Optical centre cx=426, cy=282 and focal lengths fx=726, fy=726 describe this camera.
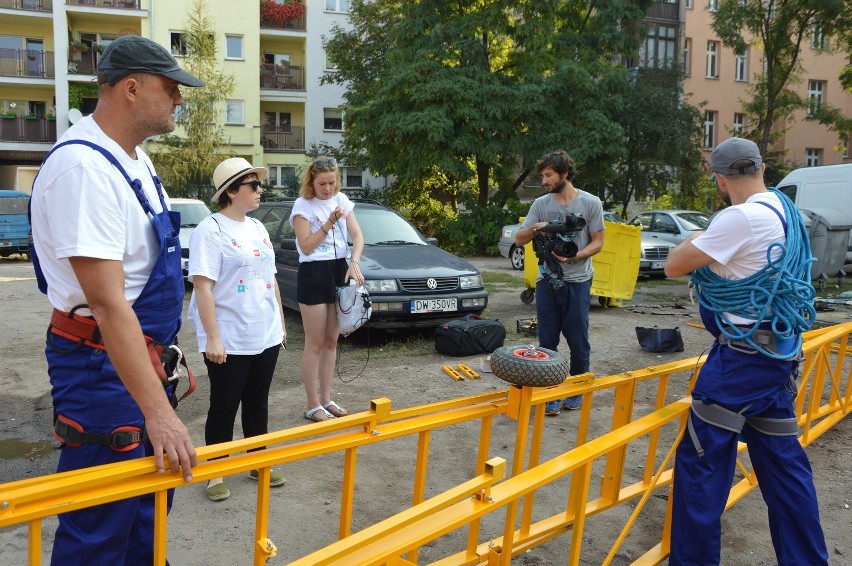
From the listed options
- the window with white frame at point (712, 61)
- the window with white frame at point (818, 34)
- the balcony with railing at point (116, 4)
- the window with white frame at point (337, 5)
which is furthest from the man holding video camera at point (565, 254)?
the window with white frame at point (712, 61)

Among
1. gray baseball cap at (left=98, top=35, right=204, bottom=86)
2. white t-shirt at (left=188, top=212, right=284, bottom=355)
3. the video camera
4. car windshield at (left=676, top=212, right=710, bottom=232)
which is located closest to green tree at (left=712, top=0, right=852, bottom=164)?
car windshield at (left=676, top=212, right=710, bottom=232)

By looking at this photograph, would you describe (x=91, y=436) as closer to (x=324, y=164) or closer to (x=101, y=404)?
(x=101, y=404)

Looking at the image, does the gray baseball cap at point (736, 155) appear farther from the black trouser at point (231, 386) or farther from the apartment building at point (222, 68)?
the apartment building at point (222, 68)

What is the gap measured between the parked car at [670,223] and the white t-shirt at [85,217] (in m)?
14.2

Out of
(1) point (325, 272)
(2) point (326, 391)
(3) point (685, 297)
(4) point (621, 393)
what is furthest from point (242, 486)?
(3) point (685, 297)

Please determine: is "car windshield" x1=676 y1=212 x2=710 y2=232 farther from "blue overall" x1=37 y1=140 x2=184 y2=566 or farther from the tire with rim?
"blue overall" x1=37 y1=140 x2=184 y2=566

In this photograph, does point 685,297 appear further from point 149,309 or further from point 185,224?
point 149,309

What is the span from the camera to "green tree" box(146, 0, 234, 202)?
92.6ft

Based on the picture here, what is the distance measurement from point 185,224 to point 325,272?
32.0 ft

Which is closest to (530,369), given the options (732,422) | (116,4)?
(732,422)

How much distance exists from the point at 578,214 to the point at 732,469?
283 cm

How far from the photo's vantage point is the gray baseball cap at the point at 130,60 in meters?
2.09

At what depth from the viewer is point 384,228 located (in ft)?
29.6

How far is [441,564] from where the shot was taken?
284 centimetres
